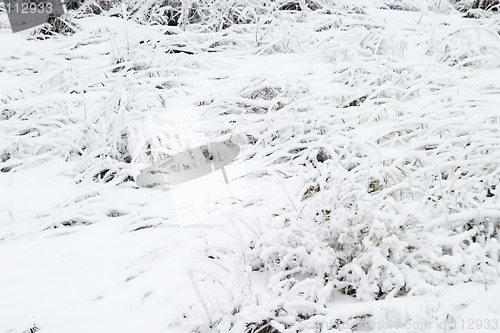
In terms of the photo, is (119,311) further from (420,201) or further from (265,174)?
(420,201)

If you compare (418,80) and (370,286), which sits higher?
(418,80)

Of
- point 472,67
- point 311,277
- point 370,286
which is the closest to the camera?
point 370,286

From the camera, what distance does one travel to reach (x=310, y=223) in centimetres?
213

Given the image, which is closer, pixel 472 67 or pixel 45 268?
pixel 45 268

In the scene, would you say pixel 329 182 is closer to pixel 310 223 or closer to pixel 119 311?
pixel 310 223

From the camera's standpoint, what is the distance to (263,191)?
8.49ft

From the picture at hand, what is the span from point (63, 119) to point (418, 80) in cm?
243

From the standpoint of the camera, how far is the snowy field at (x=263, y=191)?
1.87 meters

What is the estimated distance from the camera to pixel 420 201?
2.24 meters

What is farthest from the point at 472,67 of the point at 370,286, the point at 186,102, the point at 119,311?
the point at 119,311

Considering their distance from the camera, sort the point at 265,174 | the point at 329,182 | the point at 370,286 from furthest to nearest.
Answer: the point at 265,174, the point at 329,182, the point at 370,286

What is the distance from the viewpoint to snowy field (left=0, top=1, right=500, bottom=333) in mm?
1870

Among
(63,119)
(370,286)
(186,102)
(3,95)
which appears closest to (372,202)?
(370,286)

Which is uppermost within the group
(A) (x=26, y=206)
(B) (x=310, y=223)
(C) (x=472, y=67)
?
(C) (x=472, y=67)
